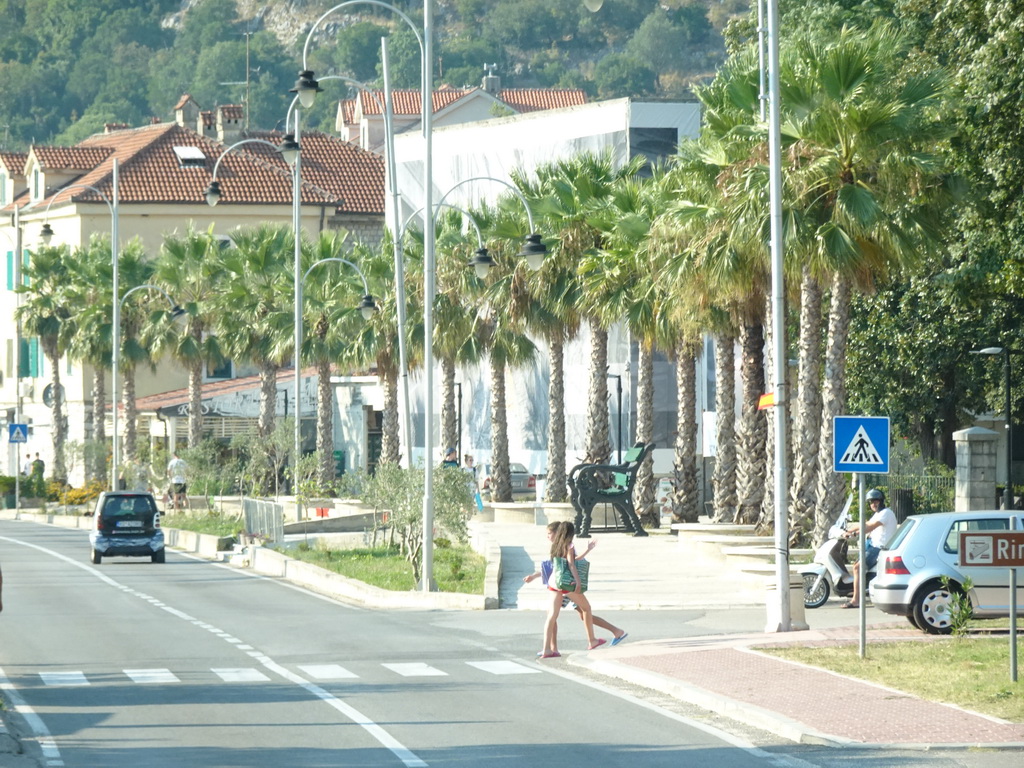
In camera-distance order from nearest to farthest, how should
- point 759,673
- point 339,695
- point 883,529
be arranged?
point 339,695
point 759,673
point 883,529

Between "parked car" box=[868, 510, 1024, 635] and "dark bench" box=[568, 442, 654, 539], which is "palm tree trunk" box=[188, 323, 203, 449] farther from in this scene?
"parked car" box=[868, 510, 1024, 635]

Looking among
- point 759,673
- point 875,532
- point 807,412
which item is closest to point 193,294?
point 807,412

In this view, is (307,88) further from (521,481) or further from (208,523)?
(521,481)

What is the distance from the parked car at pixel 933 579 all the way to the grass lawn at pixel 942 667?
34.8 inches

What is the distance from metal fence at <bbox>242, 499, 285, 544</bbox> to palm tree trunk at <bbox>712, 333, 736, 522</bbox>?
9876mm

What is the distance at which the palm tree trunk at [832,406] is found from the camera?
28.4 meters

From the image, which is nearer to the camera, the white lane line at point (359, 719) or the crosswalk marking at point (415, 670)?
the white lane line at point (359, 719)

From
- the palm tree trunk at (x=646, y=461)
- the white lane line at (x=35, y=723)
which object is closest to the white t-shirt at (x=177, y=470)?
the palm tree trunk at (x=646, y=461)

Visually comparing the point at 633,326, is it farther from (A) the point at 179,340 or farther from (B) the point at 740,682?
(A) the point at 179,340

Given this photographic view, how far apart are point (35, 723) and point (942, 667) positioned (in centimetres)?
849

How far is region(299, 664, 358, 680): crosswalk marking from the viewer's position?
59.4 feet

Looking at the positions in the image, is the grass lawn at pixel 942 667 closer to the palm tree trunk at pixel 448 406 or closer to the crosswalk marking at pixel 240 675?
the crosswalk marking at pixel 240 675

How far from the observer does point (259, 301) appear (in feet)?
186

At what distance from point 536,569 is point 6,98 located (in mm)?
165182
